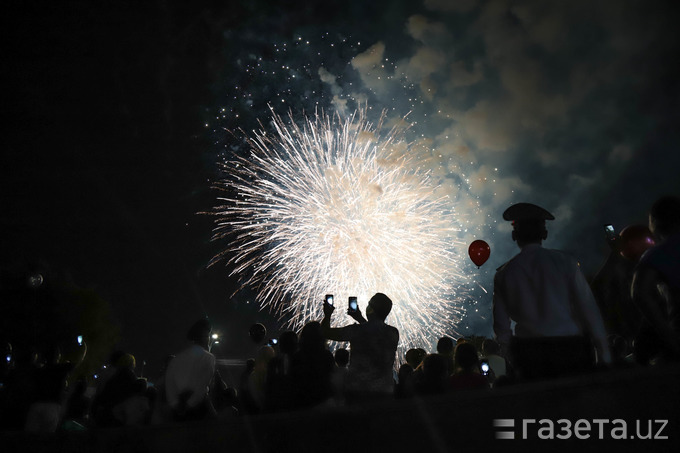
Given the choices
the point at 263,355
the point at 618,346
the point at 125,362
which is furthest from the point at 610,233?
the point at 125,362

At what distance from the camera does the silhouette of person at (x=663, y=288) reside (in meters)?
2.99

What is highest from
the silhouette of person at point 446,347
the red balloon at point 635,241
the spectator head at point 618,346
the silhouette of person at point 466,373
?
the red balloon at point 635,241

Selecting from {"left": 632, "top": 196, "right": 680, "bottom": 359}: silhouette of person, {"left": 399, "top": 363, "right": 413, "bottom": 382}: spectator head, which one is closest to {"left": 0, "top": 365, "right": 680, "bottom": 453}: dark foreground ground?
{"left": 632, "top": 196, "right": 680, "bottom": 359}: silhouette of person

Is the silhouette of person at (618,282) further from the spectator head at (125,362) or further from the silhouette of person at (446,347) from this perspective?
the spectator head at (125,362)

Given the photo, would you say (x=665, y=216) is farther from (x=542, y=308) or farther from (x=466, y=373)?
(x=466, y=373)

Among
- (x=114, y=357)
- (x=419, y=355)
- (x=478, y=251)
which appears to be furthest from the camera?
(x=478, y=251)

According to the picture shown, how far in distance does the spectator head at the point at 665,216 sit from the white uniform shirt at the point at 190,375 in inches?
182

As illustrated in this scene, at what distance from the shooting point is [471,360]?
5.29 meters

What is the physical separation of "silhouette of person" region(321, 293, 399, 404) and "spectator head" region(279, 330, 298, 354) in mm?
372

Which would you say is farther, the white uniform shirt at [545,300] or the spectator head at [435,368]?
the spectator head at [435,368]

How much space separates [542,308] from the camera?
3443mm

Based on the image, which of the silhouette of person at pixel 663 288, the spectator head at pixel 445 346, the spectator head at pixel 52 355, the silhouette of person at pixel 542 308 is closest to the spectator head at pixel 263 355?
the spectator head at pixel 445 346

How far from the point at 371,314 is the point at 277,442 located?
2150 mm

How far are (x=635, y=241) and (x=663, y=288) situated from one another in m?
2.45
